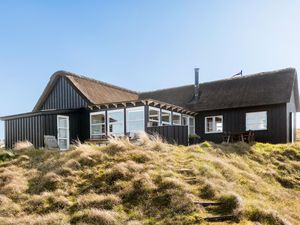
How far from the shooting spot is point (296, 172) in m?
13.3

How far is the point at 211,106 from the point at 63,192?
15.1 metres

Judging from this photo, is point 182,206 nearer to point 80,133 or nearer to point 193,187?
point 193,187

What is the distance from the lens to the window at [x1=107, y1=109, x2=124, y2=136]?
683 inches

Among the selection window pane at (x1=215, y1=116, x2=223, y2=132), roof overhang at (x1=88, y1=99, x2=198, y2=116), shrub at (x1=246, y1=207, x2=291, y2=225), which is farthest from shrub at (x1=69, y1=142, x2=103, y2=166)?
window pane at (x1=215, y1=116, x2=223, y2=132)

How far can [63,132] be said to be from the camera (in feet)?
57.1

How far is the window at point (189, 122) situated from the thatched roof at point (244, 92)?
0.89m

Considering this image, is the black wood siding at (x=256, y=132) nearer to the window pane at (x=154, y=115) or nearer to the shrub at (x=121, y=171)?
the window pane at (x=154, y=115)

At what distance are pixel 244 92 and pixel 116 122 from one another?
9868 mm

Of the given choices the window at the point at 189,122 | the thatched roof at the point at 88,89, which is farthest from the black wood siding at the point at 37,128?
the window at the point at 189,122

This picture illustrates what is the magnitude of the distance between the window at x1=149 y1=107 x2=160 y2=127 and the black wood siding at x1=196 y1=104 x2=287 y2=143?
5.32 meters

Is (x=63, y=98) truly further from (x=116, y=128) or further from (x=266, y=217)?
(x=266, y=217)

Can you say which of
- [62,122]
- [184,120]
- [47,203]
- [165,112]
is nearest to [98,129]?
[62,122]

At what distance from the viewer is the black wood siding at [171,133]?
14734 millimetres

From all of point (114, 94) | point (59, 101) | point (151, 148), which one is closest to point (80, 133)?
point (59, 101)
